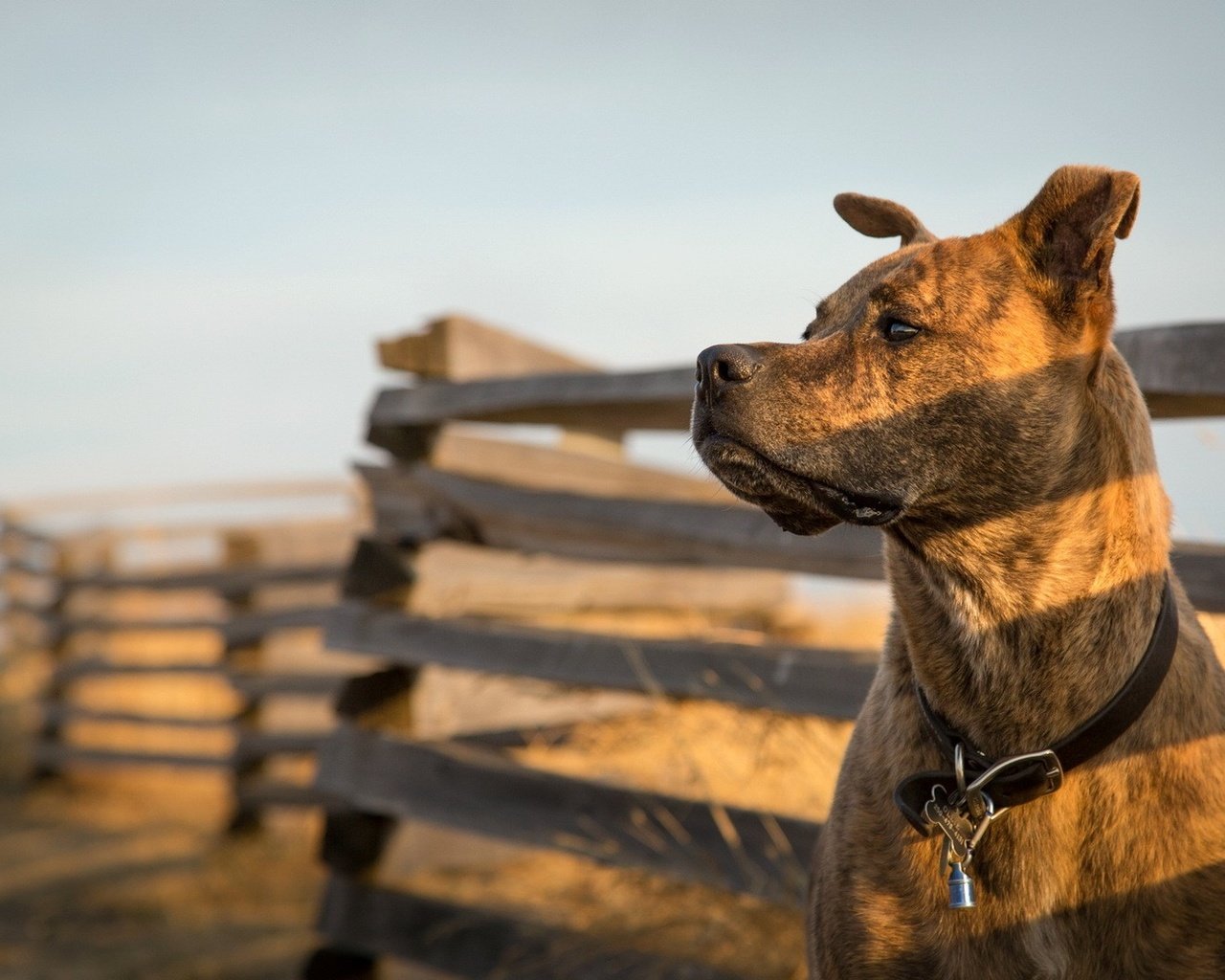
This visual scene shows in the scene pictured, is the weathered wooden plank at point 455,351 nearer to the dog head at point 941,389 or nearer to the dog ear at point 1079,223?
the dog head at point 941,389

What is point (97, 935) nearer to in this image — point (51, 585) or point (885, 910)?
point (885, 910)

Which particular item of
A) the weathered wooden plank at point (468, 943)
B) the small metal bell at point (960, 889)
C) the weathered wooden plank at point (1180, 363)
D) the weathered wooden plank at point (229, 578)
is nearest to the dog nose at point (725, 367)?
the small metal bell at point (960, 889)

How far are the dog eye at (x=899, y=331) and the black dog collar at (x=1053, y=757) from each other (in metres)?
0.68

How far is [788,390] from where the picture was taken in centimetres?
235

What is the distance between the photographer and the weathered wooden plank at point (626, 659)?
11.9 feet

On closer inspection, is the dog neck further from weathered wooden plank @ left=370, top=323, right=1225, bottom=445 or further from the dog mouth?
weathered wooden plank @ left=370, top=323, right=1225, bottom=445

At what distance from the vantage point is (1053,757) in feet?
7.18

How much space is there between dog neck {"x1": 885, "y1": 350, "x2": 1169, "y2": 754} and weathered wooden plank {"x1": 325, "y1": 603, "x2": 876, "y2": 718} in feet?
3.89

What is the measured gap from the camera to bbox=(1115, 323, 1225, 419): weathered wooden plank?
9.48 feet

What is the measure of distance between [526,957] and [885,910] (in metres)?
2.33

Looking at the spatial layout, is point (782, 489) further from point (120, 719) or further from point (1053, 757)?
point (120, 719)

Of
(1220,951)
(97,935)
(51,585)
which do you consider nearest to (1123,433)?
(1220,951)

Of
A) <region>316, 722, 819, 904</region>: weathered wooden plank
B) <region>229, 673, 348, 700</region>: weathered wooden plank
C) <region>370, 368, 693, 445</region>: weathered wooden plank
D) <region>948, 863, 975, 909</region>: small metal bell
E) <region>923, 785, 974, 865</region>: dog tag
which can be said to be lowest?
<region>229, 673, 348, 700</region>: weathered wooden plank

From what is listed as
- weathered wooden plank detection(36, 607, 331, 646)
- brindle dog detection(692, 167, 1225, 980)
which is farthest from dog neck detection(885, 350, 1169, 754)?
weathered wooden plank detection(36, 607, 331, 646)
